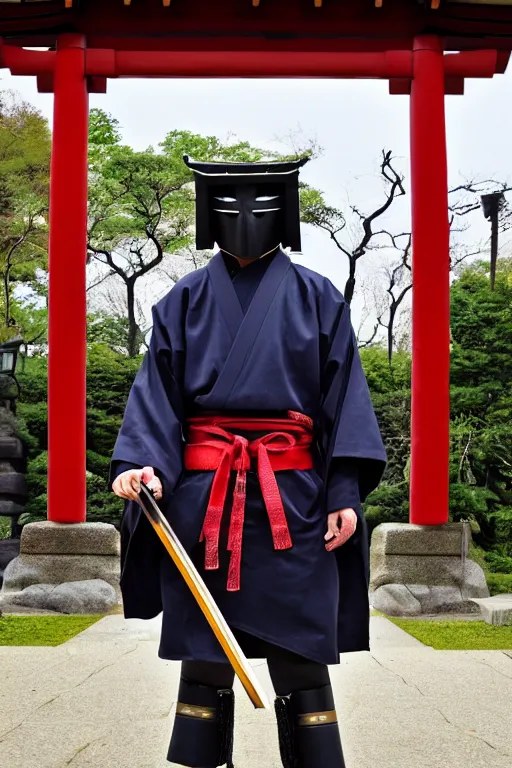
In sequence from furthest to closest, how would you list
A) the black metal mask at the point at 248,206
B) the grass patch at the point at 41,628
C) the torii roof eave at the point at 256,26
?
the torii roof eave at the point at 256,26
the grass patch at the point at 41,628
the black metal mask at the point at 248,206

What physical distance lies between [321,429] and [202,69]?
201 inches

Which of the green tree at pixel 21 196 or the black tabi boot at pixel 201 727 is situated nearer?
the black tabi boot at pixel 201 727

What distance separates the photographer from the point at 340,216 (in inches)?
450

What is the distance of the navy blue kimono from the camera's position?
2188 mm

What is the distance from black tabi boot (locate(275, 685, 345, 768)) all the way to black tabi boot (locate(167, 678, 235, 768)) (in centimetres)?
14

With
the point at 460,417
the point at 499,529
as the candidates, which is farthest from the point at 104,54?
the point at 499,529

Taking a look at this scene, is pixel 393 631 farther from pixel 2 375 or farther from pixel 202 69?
pixel 2 375

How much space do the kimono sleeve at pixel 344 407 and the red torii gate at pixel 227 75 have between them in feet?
14.3

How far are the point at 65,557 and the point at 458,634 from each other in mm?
2654

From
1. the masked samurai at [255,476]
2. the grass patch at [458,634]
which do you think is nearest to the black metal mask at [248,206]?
the masked samurai at [255,476]

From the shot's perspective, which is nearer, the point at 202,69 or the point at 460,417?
the point at 202,69

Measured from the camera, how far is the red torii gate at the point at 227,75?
6590 mm

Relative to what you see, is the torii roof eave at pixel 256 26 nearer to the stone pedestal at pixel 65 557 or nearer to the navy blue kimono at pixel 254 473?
the stone pedestal at pixel 65 557

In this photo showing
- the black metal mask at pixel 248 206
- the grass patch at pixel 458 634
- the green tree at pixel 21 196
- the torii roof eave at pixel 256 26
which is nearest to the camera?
the black metal mask at pixel 248 206
